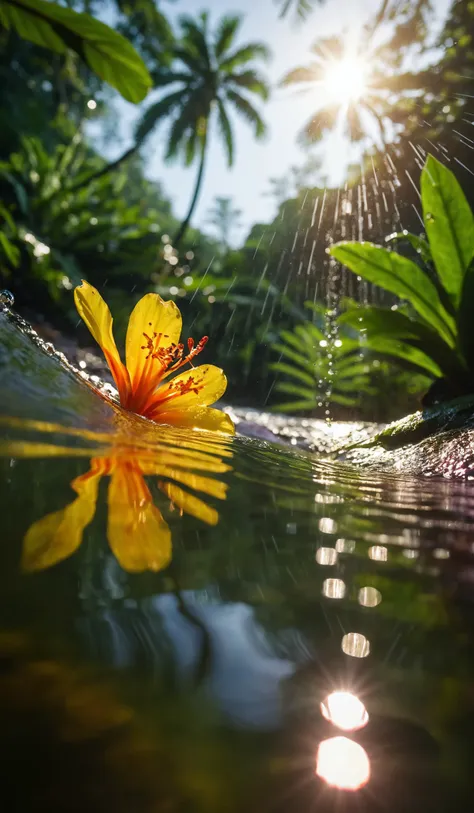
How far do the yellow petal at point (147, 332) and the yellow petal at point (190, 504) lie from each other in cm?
65

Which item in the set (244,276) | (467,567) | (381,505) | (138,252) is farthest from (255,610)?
(244,276)

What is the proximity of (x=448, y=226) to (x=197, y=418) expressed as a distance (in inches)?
41.8

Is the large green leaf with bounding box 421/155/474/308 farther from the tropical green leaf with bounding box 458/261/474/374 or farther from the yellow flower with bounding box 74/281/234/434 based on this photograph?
the yellow flower with bounding box 74/281/234/434

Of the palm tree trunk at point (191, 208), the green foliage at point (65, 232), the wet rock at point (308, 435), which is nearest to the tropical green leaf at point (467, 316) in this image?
the wet rock at point (308, 435)

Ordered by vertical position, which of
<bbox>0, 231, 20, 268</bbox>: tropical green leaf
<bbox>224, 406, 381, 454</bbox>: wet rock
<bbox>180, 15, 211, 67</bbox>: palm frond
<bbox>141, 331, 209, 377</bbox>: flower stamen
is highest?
<bbox>180, 15, 211, 67</bbox>: palm frond

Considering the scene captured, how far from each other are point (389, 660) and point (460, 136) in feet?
23.2

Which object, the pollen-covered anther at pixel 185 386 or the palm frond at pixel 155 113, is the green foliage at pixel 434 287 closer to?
the pollen-covered anther at pixel 185 386

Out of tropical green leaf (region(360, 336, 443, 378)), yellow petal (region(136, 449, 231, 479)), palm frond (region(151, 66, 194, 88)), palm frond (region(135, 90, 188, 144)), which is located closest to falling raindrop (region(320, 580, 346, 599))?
yellow petal (region(136, 449, 231, 479))

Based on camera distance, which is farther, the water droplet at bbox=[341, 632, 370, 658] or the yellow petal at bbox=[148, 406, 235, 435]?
the yellow petal at bbox=[148, 406, 235, 435]

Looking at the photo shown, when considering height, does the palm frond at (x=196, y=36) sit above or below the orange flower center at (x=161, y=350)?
above

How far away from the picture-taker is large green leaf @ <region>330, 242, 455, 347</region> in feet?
5.61

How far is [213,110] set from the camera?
16.6m

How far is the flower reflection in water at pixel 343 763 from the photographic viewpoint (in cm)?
22

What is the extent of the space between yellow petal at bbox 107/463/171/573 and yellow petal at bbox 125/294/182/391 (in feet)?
2.13
